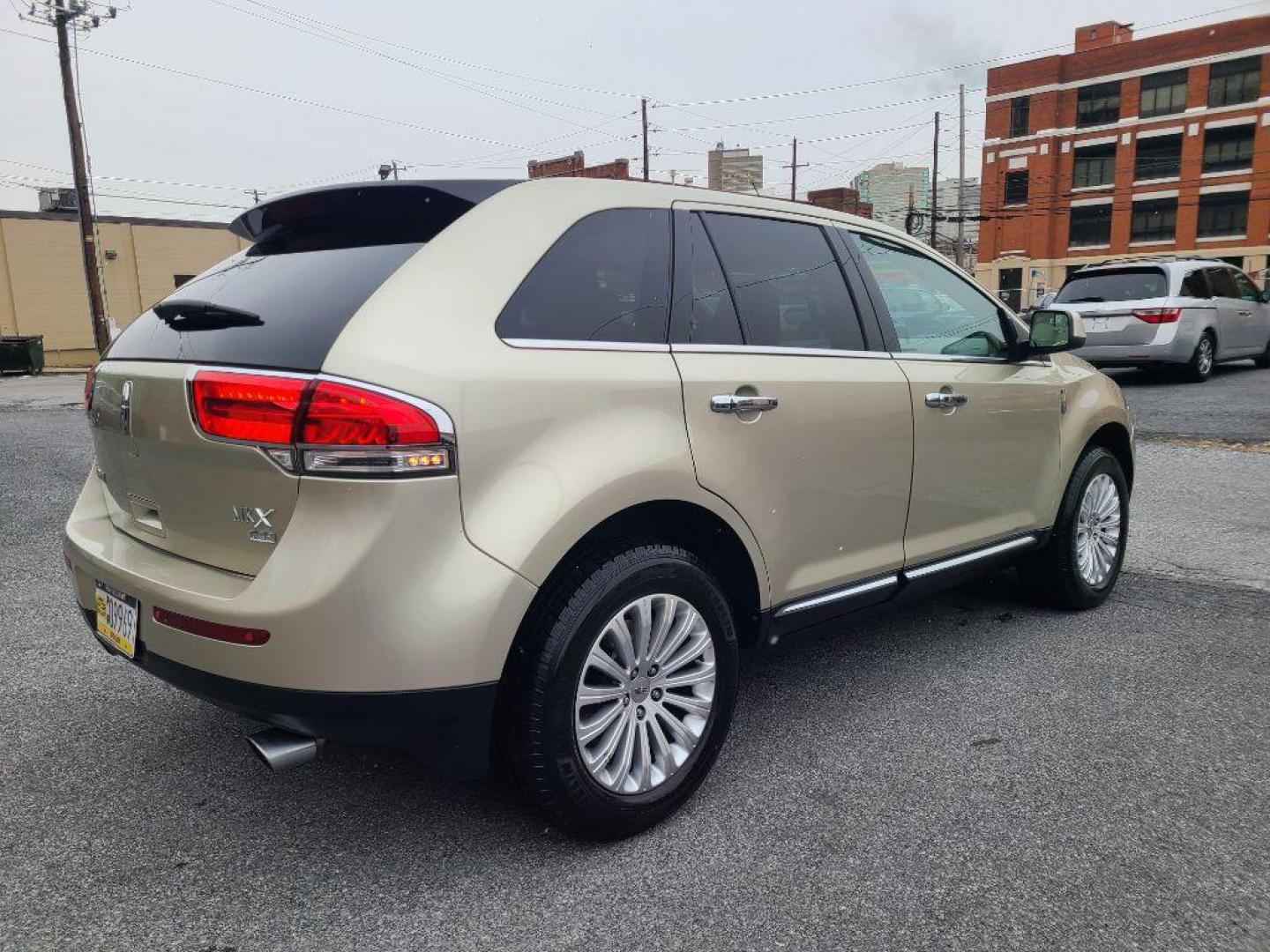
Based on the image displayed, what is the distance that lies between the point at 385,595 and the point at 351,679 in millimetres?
207

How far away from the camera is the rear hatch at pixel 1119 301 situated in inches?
483

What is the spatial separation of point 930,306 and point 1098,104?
54702 mm

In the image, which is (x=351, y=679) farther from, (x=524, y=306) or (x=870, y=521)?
(x=870, y=521)

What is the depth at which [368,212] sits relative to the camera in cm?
250

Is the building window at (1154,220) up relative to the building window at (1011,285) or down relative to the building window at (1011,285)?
up

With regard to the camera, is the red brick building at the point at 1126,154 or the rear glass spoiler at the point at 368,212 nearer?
the rear glass spoiler at the point at 368,212

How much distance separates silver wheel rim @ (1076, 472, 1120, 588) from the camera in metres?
4.25

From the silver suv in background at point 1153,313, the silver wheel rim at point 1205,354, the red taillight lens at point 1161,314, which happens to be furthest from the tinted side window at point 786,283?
the silver wheel rim at point 1205,354

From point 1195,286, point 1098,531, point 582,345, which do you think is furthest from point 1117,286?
point 582,345

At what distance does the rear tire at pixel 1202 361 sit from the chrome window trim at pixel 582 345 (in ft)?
40.8

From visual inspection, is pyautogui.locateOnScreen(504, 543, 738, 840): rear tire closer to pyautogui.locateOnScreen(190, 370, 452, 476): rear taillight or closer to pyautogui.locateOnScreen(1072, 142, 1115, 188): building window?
pyautogui.locateOnScreen(190, 370, 452, 476): rear taillight

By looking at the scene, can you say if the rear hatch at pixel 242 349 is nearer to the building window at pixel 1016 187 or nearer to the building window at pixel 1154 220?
the building window at pixel 1154 220

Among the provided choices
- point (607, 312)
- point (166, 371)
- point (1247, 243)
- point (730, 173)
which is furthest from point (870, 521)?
point (730, 173)

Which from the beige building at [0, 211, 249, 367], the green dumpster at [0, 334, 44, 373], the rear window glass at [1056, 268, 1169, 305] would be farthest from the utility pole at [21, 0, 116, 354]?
the rear window glass at [1056, 268, 1169, 305]
